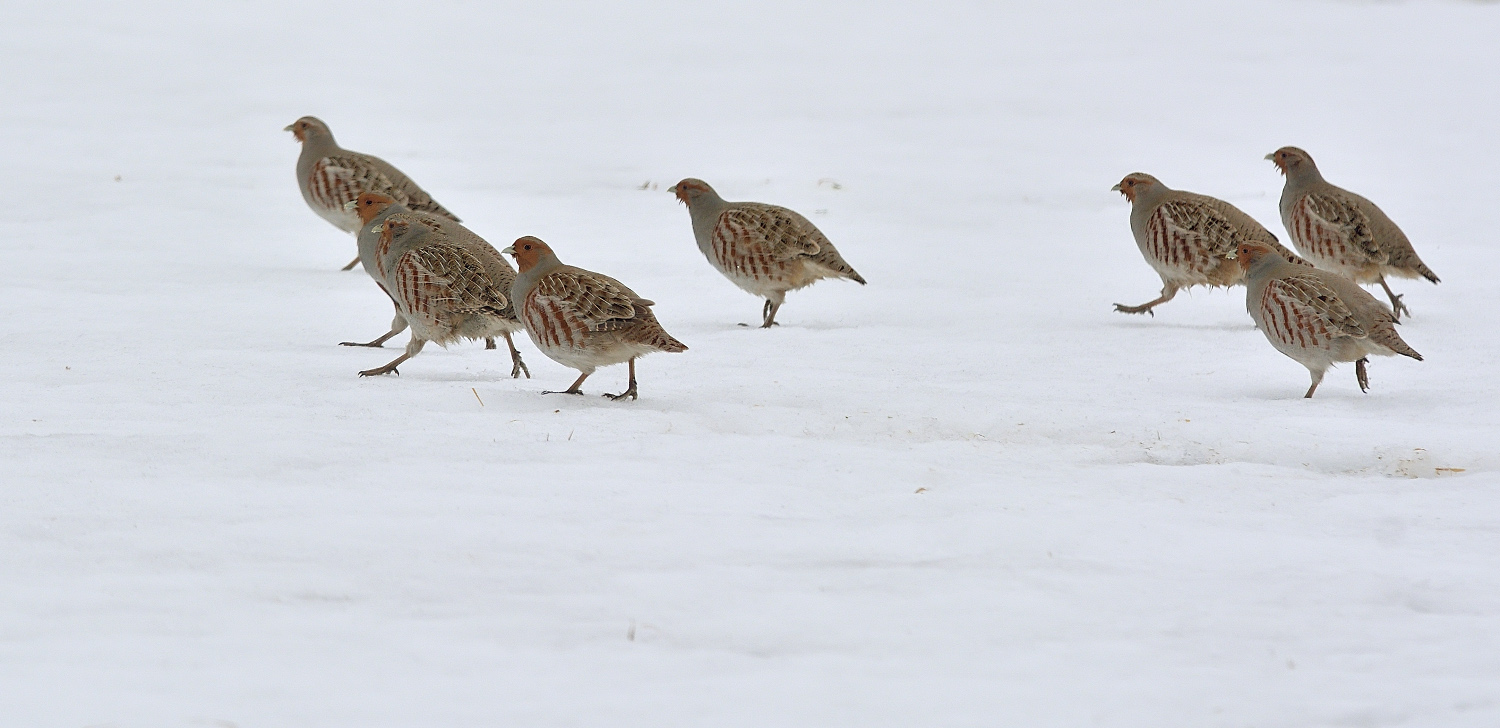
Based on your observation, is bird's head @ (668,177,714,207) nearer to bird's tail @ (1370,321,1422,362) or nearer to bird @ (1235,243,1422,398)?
bird @ (1235,243,1422,398)

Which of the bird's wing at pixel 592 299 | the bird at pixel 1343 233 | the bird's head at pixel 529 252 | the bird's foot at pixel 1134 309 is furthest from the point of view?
the bird's foot at pixel 1134 309

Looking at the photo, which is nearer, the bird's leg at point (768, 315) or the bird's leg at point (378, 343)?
the bird's leg at point (378, 343)

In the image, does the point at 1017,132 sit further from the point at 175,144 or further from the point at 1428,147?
the point at 175,144

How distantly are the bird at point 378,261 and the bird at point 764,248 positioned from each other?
55.7 inches

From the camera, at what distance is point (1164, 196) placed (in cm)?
710

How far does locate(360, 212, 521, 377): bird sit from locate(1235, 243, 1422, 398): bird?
9.87ft

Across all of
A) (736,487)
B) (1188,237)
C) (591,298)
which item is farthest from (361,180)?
(736,487)

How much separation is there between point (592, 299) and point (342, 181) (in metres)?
4.00

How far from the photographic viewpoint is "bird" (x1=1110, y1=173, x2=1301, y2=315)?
684cm

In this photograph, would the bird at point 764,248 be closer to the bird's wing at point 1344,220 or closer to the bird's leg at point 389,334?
the bird's leg at point 389,334

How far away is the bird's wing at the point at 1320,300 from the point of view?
505 centimetres

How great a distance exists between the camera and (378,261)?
5.50 metres

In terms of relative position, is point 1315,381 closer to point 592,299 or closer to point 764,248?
point 764,248

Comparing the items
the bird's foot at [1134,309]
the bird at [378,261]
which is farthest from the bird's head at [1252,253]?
the bird at [378,261]
